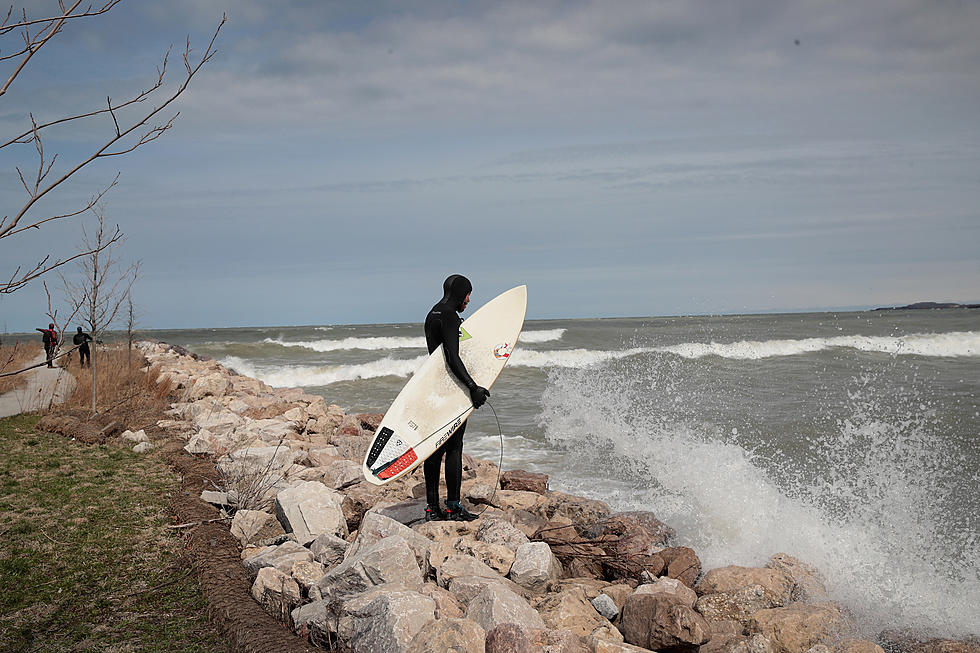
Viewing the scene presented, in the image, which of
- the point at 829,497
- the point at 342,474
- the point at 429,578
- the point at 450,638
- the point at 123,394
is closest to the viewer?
the point at 450,638

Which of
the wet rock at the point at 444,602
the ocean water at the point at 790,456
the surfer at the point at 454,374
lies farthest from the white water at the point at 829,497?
the wet rock at the point at 444,602

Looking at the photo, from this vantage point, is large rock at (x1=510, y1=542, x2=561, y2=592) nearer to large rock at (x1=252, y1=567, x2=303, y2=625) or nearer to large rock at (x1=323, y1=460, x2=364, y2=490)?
large rock at (x1=252, y1=567, x2=303, y2=625)

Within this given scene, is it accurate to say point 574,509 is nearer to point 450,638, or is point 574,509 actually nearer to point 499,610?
point 499,610

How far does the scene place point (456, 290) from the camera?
5.13 meters

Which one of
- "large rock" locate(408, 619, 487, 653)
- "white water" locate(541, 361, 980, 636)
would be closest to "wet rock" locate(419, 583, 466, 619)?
"large rock" locate(408, 619, 487, 653)

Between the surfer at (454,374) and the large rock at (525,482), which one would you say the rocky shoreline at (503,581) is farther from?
the large rock at (525,482)

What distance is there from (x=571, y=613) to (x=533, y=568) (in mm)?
494

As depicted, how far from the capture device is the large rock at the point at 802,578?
458cm

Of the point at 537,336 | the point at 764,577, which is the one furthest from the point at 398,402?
the point at 537,336

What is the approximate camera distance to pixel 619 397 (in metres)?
14.3

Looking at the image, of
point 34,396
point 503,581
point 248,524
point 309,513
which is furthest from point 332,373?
point 503,581

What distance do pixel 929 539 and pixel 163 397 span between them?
469 inches

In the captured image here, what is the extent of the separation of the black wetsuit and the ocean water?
2225 millimetres

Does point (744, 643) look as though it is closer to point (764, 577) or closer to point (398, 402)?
point (764, 577)
